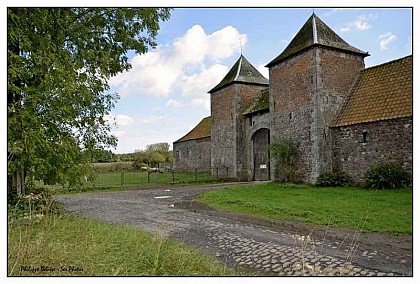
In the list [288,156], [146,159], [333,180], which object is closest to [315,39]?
[288,156]

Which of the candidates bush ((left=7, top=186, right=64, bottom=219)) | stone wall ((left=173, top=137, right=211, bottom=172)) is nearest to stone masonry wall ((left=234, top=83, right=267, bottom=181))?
stone wall ((left=173, top=137, right=211, bottom=172))

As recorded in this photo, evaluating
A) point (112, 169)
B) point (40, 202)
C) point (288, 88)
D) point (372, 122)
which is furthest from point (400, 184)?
point (112, 169)

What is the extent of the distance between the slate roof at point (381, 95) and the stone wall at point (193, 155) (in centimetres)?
1868

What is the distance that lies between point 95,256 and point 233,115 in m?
23.5

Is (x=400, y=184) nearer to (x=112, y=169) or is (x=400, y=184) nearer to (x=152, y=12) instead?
(x=152, y=12)

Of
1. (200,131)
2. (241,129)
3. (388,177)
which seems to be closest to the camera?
(388,177)

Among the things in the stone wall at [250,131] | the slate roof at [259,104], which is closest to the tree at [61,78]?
the slate roof at [259,104]

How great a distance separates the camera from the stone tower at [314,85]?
17.9 metres

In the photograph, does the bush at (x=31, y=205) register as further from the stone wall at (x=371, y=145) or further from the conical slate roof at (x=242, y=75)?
the conical slate roof at (x=242, y=75)

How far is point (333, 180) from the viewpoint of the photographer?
1722cm

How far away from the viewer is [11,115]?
632 cm

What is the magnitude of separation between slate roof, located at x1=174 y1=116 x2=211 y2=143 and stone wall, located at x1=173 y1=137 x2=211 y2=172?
47 cm

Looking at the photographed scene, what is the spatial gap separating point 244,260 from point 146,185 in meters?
17.9

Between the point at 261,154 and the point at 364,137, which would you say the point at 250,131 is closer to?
the point at 261,154
